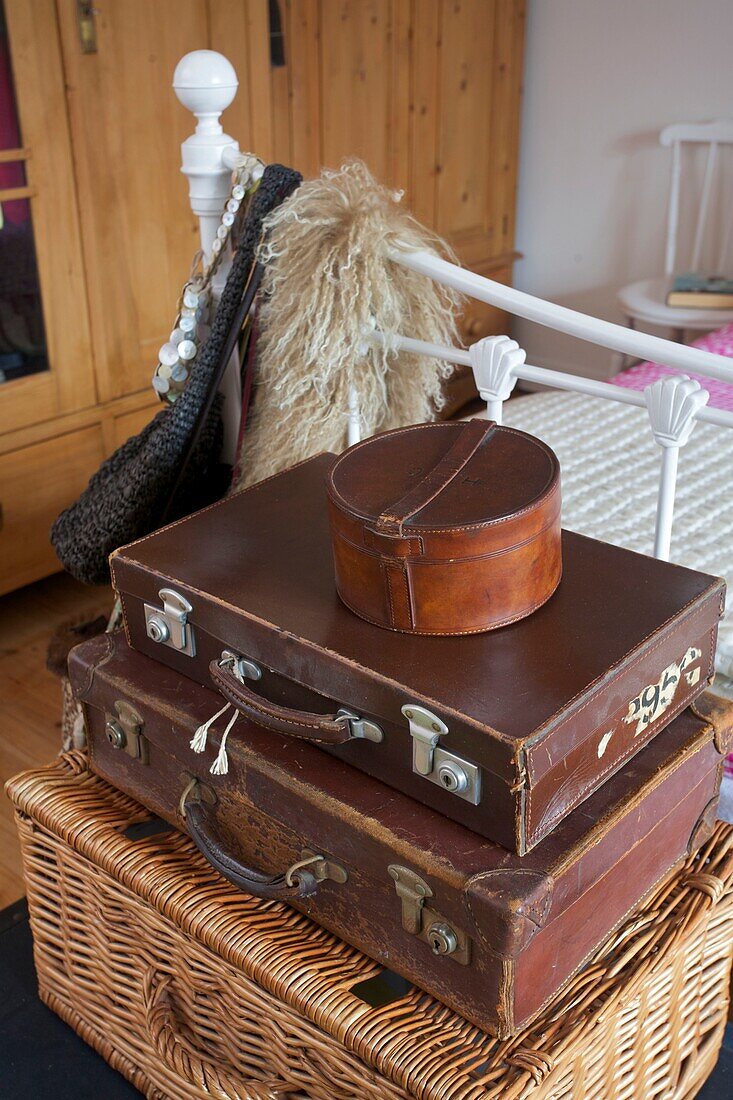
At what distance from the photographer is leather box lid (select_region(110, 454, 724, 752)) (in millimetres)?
858

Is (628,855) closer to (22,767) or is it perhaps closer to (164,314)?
(22,767)

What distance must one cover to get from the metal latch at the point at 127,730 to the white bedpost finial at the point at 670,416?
1.91 feet

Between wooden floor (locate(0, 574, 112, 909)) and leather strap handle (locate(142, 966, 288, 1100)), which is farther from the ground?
leather strap handle (locate(142, 966, 288, 1100))

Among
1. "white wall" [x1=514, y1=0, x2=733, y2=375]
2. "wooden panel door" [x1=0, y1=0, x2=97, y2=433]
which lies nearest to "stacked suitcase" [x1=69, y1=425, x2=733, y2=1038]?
"wooden panel door" [x1=0, y1=0, x2=97, y2=433]

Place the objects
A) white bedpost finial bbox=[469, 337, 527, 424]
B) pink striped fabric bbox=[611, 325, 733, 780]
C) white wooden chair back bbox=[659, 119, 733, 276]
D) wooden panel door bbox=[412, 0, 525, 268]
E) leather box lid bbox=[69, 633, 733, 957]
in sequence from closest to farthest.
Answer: leather box lid bbox=[69, 633, 733, 957]
white bedpost finial bbox=[469, 337, 527, 424]
pink striped fabric bbox=[611, 325, 733, 780]
wooden panel door bbox=[412, 0, 525, 268]
white wooden chair back bbox=[659, 119, 733, 276]

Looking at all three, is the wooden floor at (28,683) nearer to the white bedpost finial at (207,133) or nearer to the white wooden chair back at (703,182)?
the white bedpost finial at (207,133)

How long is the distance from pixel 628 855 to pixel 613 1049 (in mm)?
184

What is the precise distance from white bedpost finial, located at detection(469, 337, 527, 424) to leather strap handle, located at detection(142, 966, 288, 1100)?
728 millimetres

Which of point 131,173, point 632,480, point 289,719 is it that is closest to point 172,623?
point 289,719

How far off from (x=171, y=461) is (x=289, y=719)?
503 millimetres

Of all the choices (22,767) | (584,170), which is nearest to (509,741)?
(22,767)

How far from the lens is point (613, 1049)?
3.21ft

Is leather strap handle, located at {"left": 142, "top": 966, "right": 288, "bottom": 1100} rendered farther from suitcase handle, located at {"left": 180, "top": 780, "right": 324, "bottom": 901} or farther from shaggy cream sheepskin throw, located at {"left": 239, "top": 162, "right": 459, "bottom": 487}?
shaggy cream sheepskin throw, located at {"left": 239, "top": 162, "right": 459, "bottom": 487}

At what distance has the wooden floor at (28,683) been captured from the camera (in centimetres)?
174
